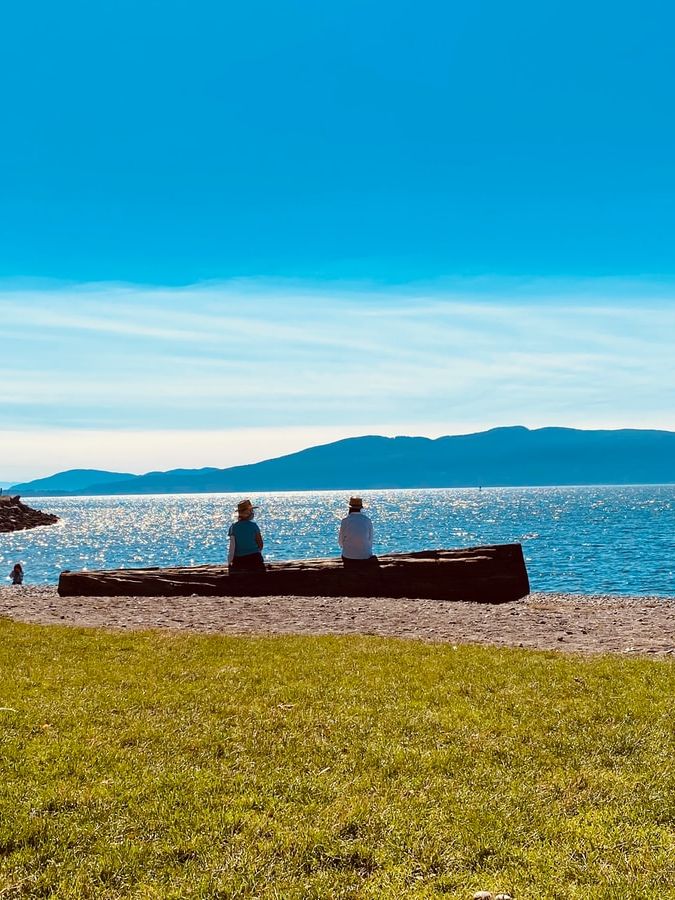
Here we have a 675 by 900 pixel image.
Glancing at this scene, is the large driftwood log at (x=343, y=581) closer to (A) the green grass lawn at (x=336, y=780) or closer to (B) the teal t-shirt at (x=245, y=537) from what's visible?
(B) the teal t-shirt at (x=245, y=537)

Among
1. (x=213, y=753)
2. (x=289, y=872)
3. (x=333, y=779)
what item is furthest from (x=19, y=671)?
(x=289, y=872)

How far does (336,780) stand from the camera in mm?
7074

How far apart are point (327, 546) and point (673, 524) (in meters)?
50.6

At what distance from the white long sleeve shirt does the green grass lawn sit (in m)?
9.24

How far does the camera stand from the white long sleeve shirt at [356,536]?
20656mm

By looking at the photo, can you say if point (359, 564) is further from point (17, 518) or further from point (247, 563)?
point (17, 518)

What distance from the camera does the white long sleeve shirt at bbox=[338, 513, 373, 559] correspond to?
67.8ft

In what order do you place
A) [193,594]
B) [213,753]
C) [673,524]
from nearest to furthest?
[213,753], [193,594], [673,524]

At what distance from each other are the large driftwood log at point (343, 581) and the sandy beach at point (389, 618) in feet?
2.58

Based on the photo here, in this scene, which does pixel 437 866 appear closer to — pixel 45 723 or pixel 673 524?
pixel 45 723

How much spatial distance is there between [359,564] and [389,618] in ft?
13.3

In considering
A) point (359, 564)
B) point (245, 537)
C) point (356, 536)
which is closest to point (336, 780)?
point (356, 536)

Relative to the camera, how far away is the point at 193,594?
68.7 ft

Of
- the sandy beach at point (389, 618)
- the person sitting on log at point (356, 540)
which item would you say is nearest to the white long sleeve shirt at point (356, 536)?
the person sitting on log at point (356, 540)
